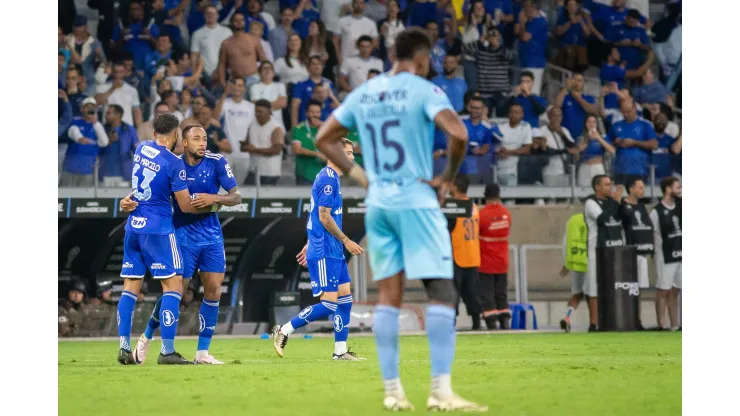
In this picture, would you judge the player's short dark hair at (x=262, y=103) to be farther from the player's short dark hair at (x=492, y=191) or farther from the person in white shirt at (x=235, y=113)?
the player's short dark hair at (x=492, y=191)

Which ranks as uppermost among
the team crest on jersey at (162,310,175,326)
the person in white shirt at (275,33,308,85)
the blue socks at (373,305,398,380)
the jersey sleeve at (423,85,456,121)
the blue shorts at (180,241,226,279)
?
the person in white shirt at (275,33,308,85)

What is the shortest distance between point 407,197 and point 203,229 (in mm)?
4977

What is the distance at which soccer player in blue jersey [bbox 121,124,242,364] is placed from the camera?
38.3 feet

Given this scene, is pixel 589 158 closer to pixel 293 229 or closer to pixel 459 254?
pixel 459 254

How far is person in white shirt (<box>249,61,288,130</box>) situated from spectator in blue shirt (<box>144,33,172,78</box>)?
1.58 meters

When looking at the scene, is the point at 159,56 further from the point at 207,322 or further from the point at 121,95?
the point at 207,322

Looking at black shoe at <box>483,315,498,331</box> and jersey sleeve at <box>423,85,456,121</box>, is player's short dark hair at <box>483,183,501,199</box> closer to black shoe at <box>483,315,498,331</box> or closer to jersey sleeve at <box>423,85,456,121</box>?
black shoe at <box>483,315,498,331</box>

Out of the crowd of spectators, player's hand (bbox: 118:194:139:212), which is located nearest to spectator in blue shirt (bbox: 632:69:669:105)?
the crowd of spectators

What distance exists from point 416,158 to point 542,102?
49.3 feet

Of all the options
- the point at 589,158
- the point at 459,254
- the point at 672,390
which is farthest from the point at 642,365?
the point at 589,158

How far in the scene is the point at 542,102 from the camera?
2198cm

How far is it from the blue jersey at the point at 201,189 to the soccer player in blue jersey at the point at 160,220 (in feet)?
1.13

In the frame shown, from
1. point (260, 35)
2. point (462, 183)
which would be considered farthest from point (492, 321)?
point (260, 35)

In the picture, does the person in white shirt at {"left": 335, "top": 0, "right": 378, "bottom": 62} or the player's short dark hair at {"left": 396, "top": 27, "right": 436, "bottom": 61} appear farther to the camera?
the person in white shirt at {"left": 335, "top": 0, "right": 378, "bottom": 62}
